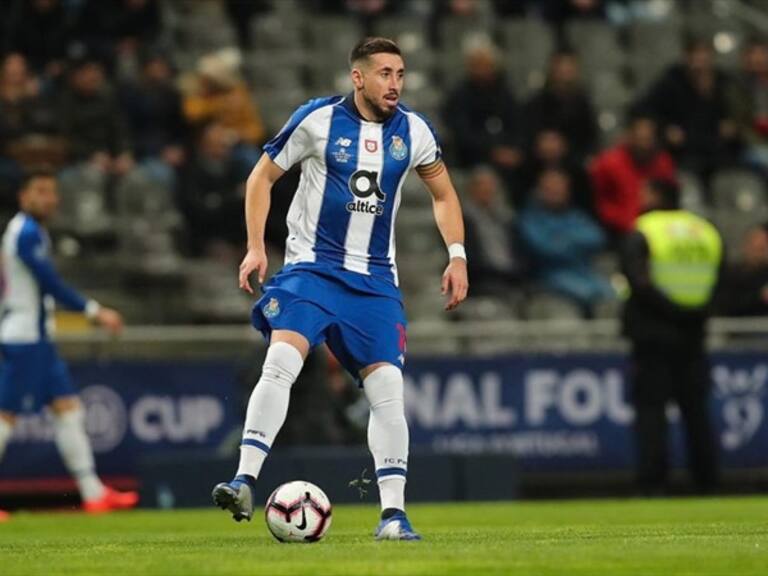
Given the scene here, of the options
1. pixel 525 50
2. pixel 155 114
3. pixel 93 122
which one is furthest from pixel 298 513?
pixel 525 50

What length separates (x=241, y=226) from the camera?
18.4 meters

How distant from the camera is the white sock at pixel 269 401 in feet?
29.9

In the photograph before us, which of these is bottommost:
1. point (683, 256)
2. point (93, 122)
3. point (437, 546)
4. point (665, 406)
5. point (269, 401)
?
point (437, 546)

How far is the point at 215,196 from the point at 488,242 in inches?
101

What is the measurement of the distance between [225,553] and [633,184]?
468 inches

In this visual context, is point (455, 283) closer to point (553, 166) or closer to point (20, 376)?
point (20, 376)

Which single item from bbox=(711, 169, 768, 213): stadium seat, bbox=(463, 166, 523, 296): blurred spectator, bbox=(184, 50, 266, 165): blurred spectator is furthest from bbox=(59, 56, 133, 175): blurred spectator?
bbox=(711, 169, 768, 213): stadium seat

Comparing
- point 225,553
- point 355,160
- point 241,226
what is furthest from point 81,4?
point 225,553

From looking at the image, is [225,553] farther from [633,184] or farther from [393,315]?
[633,184]

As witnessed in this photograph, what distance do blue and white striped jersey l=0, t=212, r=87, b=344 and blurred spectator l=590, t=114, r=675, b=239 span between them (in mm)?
6518

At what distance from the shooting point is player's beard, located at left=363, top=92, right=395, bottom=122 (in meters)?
9.36

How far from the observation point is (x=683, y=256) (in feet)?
51.8

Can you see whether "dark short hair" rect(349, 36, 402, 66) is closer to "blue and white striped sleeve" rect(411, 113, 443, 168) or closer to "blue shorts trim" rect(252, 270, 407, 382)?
"blue and white striped sleeve" rect(411, 113, 443, 168)

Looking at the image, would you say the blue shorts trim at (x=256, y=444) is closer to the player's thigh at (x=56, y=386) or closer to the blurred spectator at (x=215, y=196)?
the player's thigh at (x=56, y=386)
